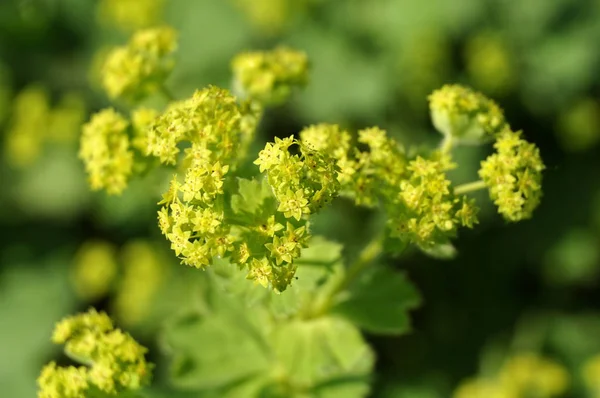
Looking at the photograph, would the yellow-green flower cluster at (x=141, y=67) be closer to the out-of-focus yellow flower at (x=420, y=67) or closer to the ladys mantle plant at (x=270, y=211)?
the ladys mantle plant at (x=270, y=211)

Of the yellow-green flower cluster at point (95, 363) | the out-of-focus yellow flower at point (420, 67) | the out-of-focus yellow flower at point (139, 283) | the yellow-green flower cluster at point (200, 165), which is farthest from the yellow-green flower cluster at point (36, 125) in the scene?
the yellow-green flower cluster at point (200, 165)

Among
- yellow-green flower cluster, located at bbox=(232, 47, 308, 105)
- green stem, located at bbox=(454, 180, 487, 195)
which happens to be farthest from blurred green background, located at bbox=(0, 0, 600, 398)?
green stem, located at bbox=(454, 180, 487, 195)

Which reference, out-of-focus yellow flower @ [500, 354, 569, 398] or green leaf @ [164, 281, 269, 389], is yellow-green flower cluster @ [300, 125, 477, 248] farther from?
out-of-focus yellow flower @ [500, 354, 569, 398]

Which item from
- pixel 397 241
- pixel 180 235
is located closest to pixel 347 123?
pixel 397 241

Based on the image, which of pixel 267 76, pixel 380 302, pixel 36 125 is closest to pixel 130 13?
pixel 36 125

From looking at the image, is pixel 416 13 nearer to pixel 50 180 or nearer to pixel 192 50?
pixel 192 50
